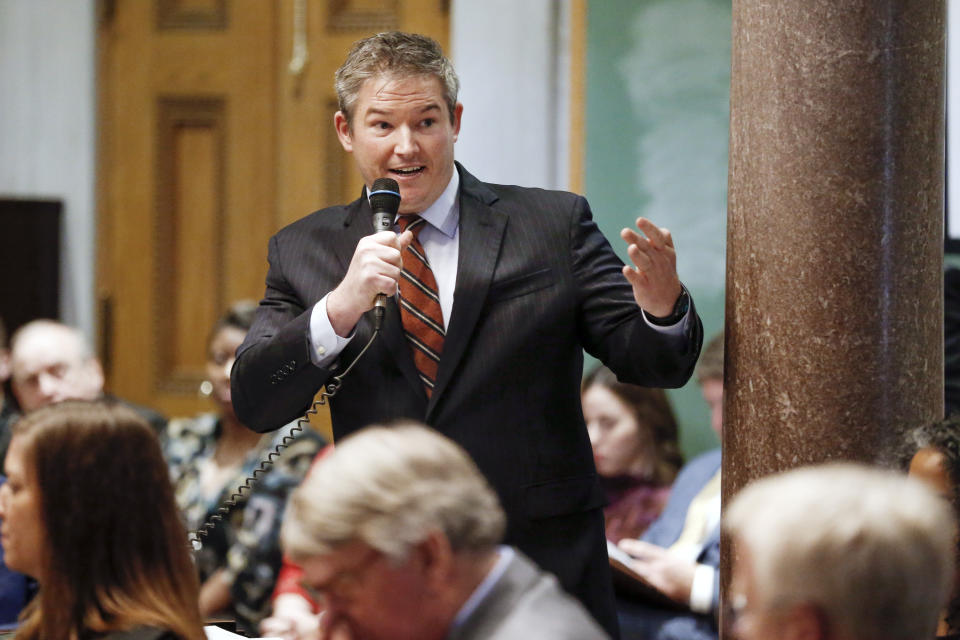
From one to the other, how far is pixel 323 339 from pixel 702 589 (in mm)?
1257

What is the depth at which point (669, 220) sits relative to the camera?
4559mm

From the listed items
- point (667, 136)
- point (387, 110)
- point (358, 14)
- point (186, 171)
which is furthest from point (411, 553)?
point (186, 171)

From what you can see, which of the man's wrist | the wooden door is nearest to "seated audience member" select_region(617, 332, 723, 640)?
the man's wrist

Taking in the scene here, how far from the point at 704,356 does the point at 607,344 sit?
5.73 feet

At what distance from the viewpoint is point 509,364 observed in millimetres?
2176

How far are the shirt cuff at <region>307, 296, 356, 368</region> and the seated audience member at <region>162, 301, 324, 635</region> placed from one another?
1.50m

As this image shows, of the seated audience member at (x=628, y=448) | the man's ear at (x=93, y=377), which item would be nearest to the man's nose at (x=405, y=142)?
the seated audience member at (x=628, y=448)

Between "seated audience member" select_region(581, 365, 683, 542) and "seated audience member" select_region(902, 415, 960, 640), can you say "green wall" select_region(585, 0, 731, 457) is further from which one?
"seated audience member" select_region(902, 415, 960, 640)

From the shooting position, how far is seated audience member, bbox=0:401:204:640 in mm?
1912

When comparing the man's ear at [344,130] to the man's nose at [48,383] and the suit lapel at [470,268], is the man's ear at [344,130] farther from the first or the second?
the man's nose at [48,383]

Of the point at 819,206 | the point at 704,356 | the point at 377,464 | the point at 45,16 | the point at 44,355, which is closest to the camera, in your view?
the point at 377,464

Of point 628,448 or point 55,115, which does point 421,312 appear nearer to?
point 628,448

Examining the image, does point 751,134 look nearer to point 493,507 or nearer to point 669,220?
point 493,507

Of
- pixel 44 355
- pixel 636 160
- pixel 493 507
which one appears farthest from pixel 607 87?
pixel 493 507
